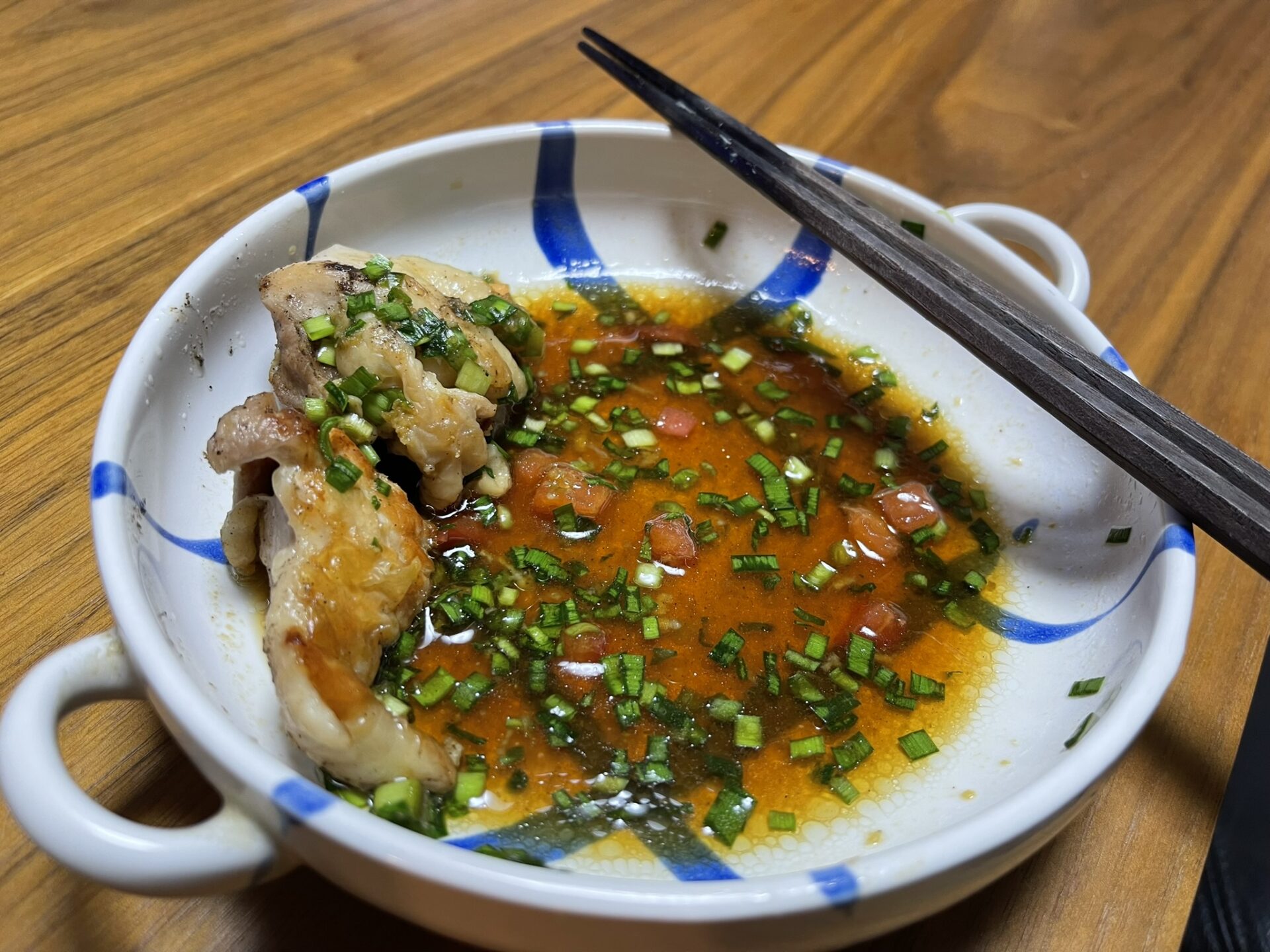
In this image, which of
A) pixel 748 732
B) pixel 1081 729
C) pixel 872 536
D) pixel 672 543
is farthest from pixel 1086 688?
pixel 672 543

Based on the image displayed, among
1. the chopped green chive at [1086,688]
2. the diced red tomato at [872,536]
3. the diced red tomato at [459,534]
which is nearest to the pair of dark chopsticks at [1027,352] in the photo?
the chopped green chive at [1086,688]

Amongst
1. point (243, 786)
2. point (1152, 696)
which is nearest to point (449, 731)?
point (243, 786)

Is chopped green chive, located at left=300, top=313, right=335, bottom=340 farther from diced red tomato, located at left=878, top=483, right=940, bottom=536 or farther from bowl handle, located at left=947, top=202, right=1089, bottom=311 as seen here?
bowl handle, located at left=947, top=202, right=1089, bottom=311

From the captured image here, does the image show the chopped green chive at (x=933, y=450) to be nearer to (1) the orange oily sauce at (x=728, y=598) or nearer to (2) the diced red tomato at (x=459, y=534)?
(1) the orange oily sauce at (x=728, y=598)

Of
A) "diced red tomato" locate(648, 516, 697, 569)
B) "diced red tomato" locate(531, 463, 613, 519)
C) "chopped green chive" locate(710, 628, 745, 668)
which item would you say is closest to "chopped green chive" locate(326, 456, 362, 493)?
"diced red tomato" locate(531, 463, 613, 519)

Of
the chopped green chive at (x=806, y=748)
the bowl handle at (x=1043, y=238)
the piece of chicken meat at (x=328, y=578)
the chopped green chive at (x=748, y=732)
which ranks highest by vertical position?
the piece of chicken meat at (x=328, y=578)

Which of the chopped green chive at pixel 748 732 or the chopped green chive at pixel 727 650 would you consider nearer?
the chopped green chive at pixel 748 732
